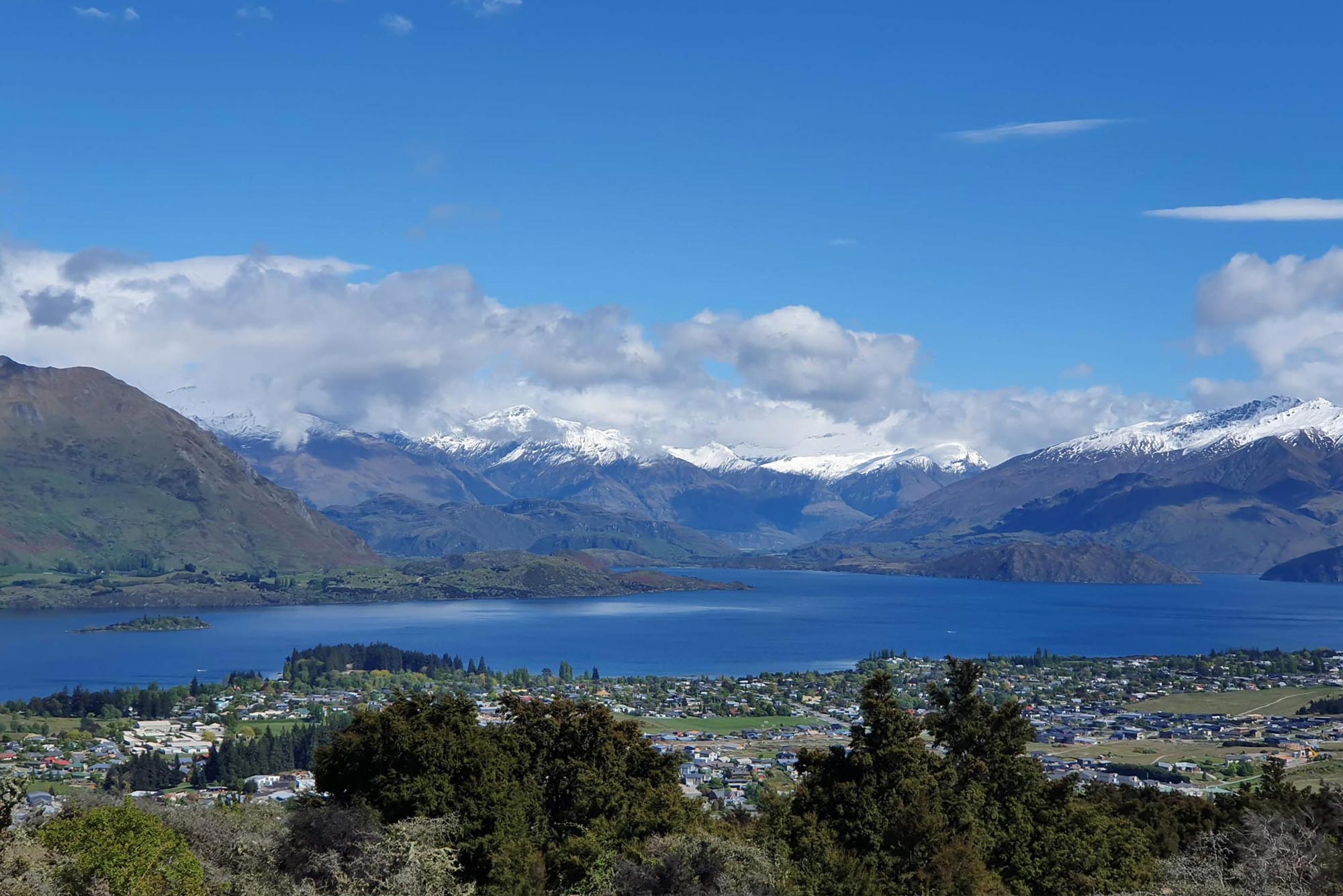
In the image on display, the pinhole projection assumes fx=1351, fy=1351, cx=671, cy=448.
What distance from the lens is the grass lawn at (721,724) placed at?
107231 millimetres

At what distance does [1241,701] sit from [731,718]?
5151cm

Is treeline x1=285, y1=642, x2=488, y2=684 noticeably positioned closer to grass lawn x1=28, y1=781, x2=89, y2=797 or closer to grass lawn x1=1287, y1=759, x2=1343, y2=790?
grass lawn x1=28, y1=781, x2=89, y2=797

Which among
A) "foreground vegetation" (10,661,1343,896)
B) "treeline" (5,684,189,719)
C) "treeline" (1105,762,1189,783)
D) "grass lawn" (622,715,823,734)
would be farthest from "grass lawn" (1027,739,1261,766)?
"treeline" (5,684,189,719)

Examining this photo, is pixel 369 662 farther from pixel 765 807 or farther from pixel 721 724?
pixel 765 807

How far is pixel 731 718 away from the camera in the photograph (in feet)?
380

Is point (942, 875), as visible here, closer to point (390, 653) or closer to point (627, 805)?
point (627, 805)

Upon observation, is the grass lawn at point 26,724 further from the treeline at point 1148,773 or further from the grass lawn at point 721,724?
the treeline at point 1148,773

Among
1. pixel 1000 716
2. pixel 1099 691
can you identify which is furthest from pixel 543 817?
pixel 1099 691

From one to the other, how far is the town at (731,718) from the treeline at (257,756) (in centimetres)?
19

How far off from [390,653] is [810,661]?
52133mm

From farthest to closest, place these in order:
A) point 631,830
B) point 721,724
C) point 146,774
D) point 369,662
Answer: point 369,662
point 721,724
point 146,774
point 631,830

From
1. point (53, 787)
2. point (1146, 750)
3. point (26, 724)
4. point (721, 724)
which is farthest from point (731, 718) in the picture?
point (53, 787)

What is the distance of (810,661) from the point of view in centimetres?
16688

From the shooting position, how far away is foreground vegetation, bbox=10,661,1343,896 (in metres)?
29.7
